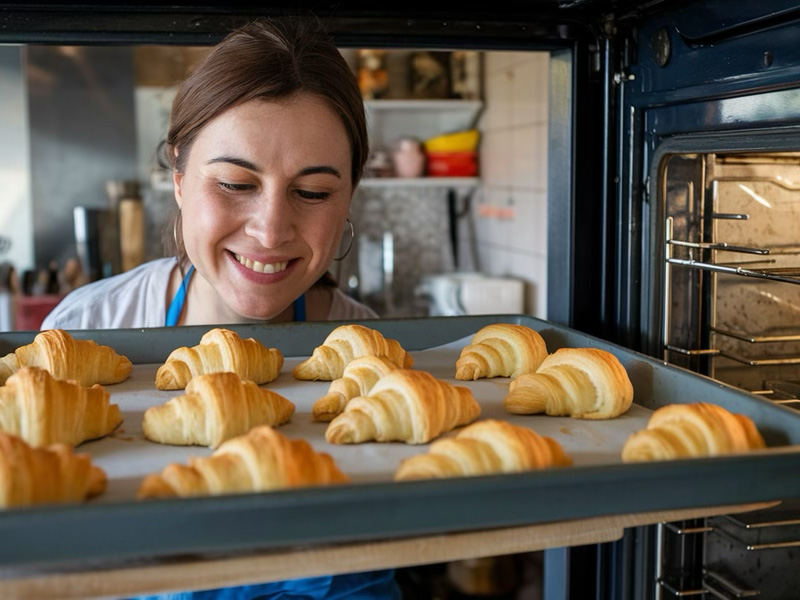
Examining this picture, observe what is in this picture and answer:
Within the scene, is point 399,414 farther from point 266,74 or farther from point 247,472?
point 266,74

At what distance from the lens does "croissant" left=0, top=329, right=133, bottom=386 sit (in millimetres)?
1364

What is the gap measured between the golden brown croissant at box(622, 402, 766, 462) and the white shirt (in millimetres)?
1145

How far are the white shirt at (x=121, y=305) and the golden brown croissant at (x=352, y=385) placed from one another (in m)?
0.77

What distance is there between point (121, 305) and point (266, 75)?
733 millimetres

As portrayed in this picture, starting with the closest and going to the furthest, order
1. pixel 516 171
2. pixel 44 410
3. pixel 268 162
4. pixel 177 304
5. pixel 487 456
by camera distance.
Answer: pixel 487 456 → pixel 44 410 → pixel 268 162 → pixel 177 304 → pixel 516 171

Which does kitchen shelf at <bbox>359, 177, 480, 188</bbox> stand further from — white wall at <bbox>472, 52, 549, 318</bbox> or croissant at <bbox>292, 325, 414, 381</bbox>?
croissant at <bbox>292, 325, 414, 381</bbox>

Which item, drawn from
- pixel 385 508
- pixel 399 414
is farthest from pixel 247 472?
pixel 399 414

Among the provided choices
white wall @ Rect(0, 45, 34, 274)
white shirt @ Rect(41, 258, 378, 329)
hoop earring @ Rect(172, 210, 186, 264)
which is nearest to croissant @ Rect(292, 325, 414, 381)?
white shirt @ Rect(41, 258, 378, 329)

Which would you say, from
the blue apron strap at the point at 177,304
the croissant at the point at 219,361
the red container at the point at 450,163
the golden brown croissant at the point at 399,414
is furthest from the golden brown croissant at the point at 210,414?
the red container at the point at 450,163

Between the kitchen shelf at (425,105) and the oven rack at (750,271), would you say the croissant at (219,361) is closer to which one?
the oven rack at (750,271)

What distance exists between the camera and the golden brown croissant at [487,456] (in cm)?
92

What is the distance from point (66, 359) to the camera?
4.49ft

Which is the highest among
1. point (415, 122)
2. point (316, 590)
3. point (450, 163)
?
point (415, 122)

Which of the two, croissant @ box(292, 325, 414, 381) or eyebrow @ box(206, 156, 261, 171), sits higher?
eyebrow @ box(206, 156, 261, 171)
